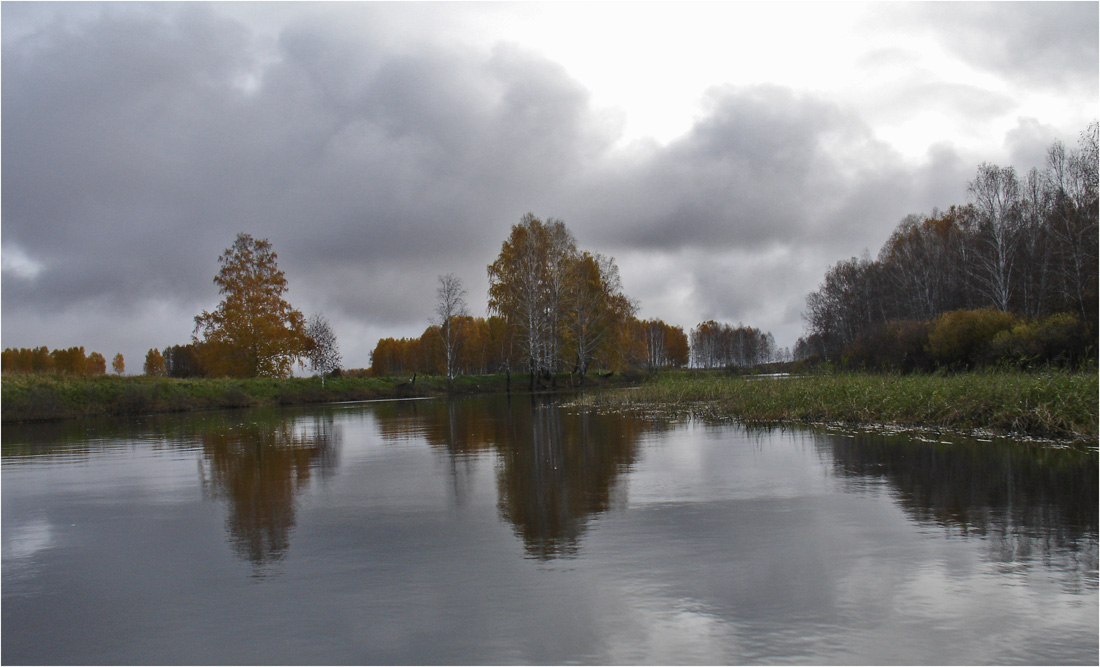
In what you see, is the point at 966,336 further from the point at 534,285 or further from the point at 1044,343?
the point at 534,285

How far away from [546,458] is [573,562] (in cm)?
592

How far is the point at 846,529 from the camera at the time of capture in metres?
5.88

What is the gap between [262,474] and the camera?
10.2 meters

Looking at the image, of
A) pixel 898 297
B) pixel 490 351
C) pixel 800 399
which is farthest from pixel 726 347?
pixel 800 399

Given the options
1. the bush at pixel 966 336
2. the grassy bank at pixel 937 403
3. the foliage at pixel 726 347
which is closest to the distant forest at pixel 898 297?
the bush at pixel 966 336

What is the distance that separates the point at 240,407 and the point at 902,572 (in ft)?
114

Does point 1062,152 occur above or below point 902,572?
above

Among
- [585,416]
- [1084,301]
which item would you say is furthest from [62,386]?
[1084,301]

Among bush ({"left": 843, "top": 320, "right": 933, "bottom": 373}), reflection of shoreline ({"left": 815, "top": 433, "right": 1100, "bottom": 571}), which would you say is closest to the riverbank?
bush ({"left": 843, "top": 320, "right": 933, "bottom": 373})

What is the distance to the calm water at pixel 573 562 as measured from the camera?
3691 mm

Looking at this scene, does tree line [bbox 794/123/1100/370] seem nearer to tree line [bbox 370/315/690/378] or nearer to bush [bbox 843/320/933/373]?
bush [bbox 843/320/933/373]

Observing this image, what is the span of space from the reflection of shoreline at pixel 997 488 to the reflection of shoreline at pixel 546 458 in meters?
2.91

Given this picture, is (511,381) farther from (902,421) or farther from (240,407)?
(902,421)

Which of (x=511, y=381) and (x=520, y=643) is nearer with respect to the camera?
(x=520, y=643)
